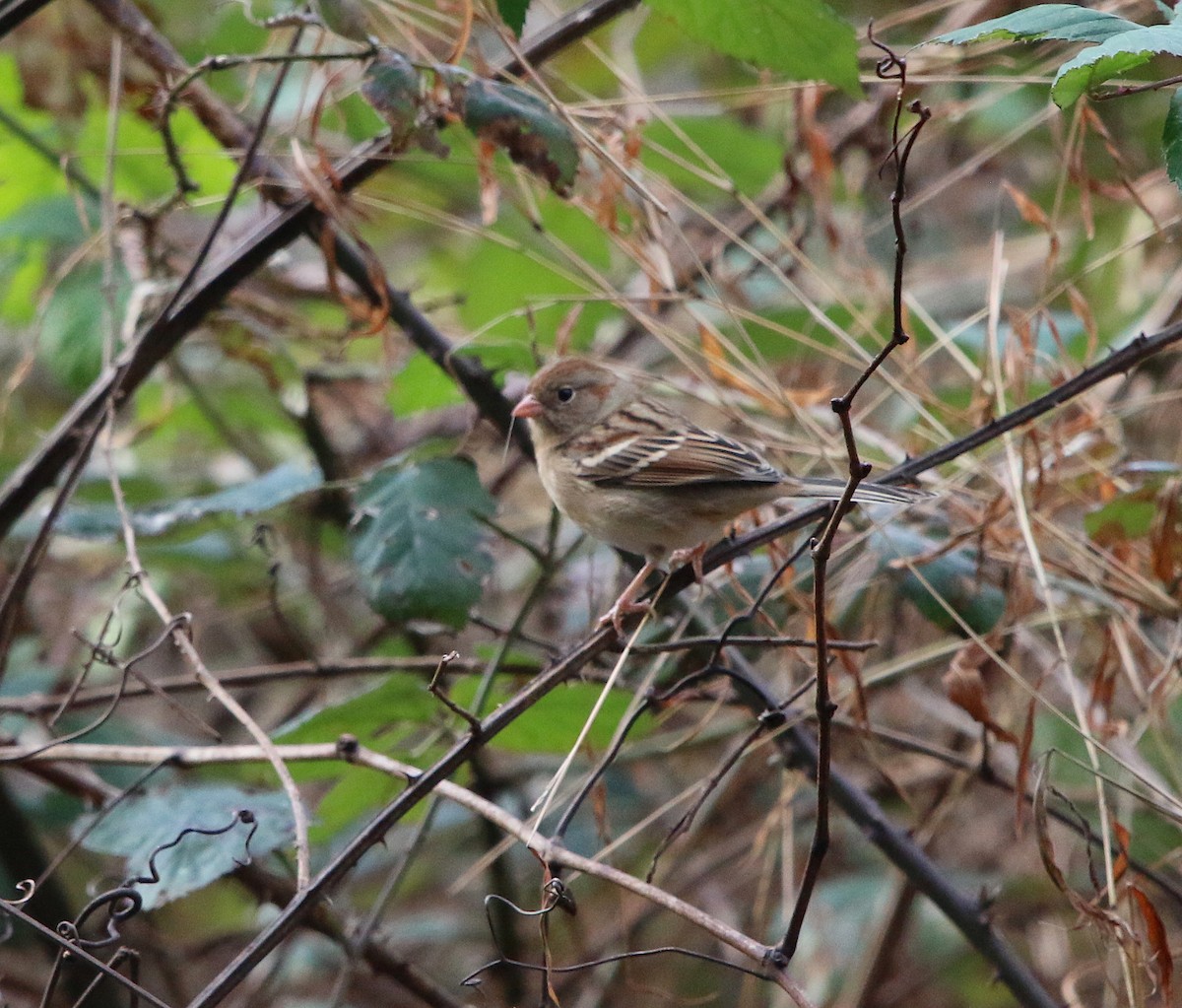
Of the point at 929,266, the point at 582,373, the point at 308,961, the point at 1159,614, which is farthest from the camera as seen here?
the point at 929,266

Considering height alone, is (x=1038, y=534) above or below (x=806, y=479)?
below

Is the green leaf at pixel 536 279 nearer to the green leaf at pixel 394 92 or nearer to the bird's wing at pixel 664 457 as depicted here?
the bird's wing at pixel 664 457

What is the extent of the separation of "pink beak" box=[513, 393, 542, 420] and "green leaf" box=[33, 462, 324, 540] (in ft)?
1.63

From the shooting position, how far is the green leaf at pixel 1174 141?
4.82 feet

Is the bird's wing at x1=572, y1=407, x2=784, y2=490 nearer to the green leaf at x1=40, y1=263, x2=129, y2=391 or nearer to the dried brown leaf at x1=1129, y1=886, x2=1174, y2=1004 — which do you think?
the dried brown leaf at x1=1129, y1=886, x2=1174, y2=1004

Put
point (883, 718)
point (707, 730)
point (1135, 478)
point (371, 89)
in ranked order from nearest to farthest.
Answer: point (371, 89) < point (1135, 478) < point (707, 730) < point (883, 718)

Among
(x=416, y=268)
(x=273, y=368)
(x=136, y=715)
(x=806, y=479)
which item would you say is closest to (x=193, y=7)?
(x=416, y=268)

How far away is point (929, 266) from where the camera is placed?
15.6 feet

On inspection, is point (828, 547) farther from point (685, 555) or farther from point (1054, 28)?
point (685, 555)

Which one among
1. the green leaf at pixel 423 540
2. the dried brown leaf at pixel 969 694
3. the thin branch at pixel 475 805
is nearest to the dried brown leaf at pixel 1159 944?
the dried brown leaf at pixel 969 694

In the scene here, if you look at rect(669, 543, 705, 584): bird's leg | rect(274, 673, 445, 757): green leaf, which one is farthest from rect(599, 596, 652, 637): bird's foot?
rect(274, 673, 445, 757): green leaf

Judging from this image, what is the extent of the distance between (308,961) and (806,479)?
2181 mm

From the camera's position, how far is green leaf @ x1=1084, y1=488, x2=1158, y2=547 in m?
2.47

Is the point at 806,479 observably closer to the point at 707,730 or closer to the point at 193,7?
the point at 707,730
